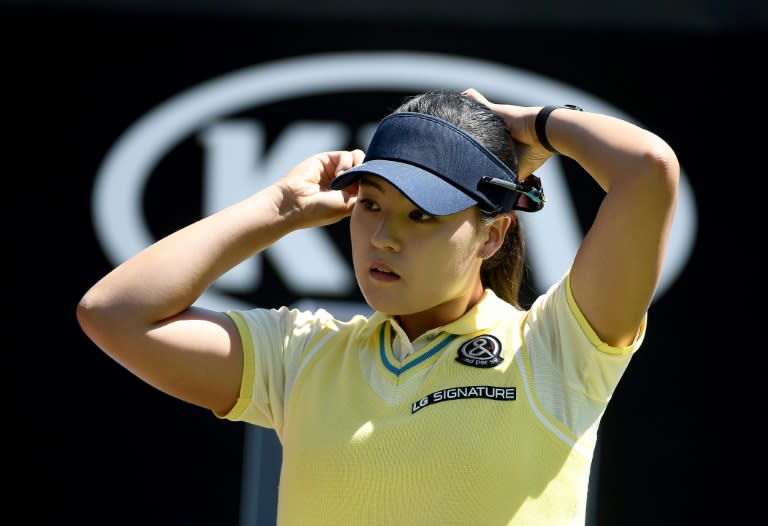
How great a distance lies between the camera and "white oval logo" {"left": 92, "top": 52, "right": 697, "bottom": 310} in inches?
136

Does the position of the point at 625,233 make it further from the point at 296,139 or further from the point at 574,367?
the point at 296,139

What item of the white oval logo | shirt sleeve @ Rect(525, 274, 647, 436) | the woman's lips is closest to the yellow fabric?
shirt sleeve @ Rect(525, 274, 647, 436)

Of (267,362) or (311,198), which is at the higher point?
(311,198)

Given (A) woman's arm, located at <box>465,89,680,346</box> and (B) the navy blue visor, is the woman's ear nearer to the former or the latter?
(B) the navy blue visor

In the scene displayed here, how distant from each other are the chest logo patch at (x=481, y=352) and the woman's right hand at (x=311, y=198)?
14.2 inches

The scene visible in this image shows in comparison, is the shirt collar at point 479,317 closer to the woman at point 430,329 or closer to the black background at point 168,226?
the woman at point 430,329

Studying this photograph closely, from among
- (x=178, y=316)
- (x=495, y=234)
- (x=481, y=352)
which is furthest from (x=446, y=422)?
(x=178, y=316)

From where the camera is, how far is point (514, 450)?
1734 mm

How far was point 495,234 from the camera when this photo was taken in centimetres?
195

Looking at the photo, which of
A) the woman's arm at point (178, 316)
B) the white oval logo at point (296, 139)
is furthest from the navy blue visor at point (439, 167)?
the white oval logo at point (296, 139)

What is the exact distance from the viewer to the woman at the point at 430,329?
1.74m

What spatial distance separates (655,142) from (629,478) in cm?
176

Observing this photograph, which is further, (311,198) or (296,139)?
(296,139)

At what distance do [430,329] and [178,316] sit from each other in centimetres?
42
